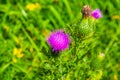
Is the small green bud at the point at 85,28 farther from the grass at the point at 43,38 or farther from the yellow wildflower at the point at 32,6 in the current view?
the yellow wildflower at the point at 32,6

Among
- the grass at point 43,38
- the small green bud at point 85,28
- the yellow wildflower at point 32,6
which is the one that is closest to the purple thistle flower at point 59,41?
the small green bud at point 85,28

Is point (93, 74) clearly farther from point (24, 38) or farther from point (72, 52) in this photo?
point (24, 38)

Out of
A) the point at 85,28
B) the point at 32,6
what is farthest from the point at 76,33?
the point at 32,6

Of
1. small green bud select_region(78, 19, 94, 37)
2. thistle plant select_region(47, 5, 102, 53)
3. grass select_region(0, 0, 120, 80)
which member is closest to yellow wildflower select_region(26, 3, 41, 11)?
grass select_region(0, 0, 120, 80)

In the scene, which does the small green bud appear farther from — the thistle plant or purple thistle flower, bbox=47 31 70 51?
purple thistle flower, bbox=47 31 70 51

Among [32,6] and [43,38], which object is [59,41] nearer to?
[43,38]

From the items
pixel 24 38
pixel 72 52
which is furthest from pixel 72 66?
pixel 24 38
